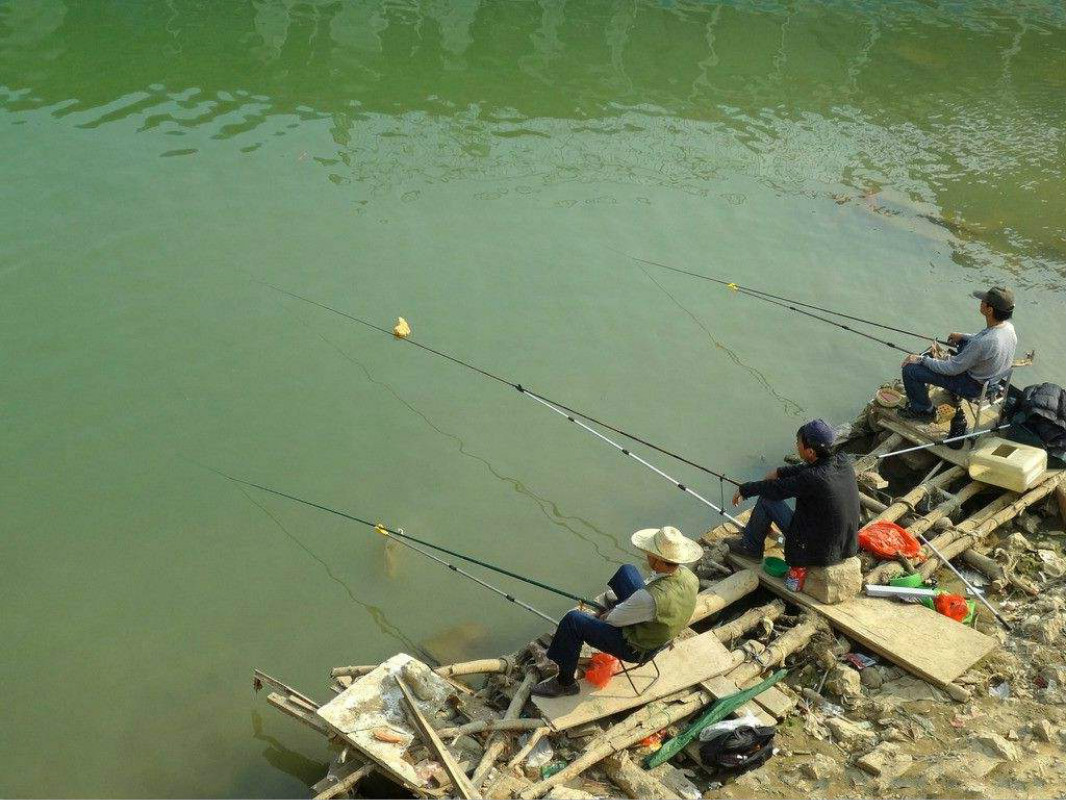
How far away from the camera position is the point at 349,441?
10.3 m

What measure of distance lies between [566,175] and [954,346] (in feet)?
26.6

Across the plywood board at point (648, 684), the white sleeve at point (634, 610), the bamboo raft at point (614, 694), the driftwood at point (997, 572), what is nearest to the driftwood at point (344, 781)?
the bamboo raft at point (614, 694)

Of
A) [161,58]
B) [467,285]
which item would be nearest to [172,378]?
[467,285]

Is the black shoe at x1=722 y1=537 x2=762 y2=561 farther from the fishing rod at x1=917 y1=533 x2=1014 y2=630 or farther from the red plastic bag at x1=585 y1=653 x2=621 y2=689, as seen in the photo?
the red plastic bag at x1=585 y1=653 x2=621 y2=689

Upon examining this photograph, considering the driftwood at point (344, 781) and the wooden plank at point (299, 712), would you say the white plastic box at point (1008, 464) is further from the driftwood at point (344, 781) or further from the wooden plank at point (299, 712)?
the wooden plank at point (299, 712)

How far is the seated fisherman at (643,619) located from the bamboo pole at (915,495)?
2921 mm

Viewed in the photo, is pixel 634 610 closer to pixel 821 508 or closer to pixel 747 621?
pixel 747 621

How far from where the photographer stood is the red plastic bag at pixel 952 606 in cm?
752

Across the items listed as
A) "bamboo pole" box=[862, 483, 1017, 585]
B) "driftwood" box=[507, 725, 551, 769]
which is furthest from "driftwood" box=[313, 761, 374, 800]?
"bamboo pole" box=[862, 483, 1017, 585]

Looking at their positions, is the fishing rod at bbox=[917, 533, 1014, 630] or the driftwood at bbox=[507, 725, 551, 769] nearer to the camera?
the driftwood at bbox=[507, 725, 551, 769]

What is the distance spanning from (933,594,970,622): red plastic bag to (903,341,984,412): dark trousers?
2337mm

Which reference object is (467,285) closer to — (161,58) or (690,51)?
(161,58)

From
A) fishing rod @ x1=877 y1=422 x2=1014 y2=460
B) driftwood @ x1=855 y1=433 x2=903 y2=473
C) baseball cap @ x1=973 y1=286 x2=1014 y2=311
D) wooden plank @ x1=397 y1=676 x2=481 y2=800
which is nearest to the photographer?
wooden plank @ x1=397 y1=676 x2=481 y2=800

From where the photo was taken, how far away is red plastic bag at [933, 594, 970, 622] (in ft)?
24.7
